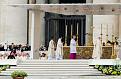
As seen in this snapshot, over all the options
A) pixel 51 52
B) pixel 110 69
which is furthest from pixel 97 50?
pixel 110 69

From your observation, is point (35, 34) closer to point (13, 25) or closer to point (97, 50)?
point (97, 50)

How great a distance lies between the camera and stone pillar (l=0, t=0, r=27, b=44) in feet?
170

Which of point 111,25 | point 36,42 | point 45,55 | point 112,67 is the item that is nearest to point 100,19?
point 111,25

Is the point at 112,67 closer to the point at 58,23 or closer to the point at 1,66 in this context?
the point at 1,66

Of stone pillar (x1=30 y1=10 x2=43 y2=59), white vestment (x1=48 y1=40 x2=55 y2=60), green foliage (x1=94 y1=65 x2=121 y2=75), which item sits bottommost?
green foliage (x1=94 y1=65 x2=121 y2=75)

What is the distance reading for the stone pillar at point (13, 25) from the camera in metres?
51.8

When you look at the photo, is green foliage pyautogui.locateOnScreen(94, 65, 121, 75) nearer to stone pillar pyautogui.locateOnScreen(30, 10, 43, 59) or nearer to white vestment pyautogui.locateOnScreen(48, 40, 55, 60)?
white vestment pyautogui.locateOnScreen(48, 40, 55, 60)

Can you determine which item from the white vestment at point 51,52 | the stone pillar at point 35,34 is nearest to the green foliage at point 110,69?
the white vestment at point 51,52

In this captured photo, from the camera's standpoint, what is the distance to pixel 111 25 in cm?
4984

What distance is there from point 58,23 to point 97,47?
1590 cm

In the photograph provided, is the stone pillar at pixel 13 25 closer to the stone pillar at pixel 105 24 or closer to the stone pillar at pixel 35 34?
the stone pillar at pixel 105 24

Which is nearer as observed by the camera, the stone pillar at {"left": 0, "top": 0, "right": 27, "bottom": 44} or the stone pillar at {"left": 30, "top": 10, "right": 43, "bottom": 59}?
the stone pillar at {"left": 30, "top": 10, "right": 43, "bottom": 59}

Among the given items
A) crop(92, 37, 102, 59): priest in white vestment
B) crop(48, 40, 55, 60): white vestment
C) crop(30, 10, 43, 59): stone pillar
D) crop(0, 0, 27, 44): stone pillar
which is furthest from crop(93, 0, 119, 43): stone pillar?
crop(30, 10, 43, 59): stone pillar

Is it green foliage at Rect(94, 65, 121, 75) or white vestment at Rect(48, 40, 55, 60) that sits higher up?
white vestment at Rect(48, 40, 55, 60)
